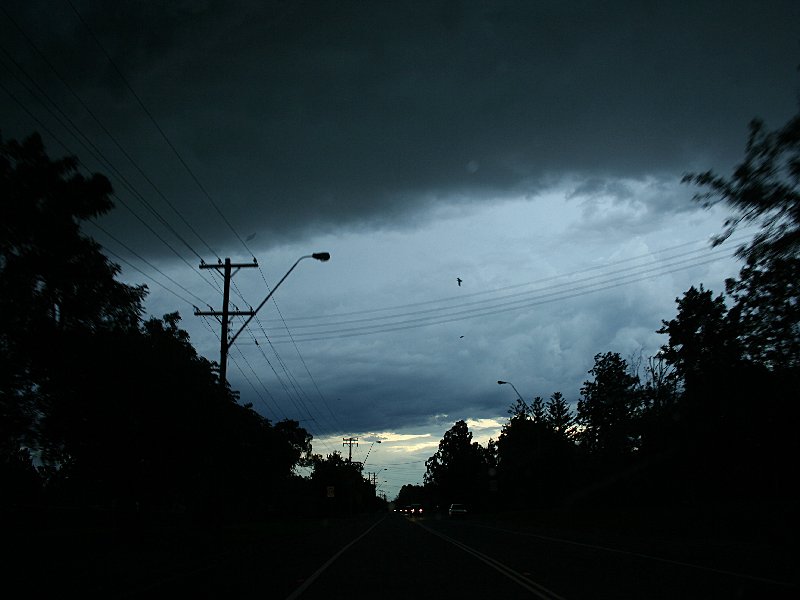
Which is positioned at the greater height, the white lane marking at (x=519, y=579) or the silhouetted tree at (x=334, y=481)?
the silhouetted tree at (x=334, y=481)

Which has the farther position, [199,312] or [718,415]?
[718,415]

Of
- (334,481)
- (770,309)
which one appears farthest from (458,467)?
(770,309)

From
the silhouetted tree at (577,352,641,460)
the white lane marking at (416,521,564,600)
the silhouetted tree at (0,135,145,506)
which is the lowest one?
the white lane marking at (416,521,564,600)

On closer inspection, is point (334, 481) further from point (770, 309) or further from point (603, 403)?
point (770, 309)

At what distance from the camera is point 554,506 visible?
66.4 metres

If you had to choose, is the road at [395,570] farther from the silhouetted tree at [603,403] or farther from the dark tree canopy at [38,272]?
the silhouetted tree at [603,403]

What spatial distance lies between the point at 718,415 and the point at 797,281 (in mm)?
33700

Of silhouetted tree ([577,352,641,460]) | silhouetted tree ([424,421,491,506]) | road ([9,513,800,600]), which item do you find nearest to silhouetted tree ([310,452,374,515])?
silhouetted tree ([424,421,491,506])

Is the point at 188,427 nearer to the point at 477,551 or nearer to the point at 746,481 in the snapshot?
the point at 477,551

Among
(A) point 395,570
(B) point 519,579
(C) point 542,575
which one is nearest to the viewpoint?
(B) point 519,579

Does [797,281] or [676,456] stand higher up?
[676,456]

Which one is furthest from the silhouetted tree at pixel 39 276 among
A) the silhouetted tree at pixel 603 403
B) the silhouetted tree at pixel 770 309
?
the silhouetted tree at pixel 603 403

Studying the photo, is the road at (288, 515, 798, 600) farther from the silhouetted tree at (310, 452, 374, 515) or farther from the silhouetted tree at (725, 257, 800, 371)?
the silhouetted tree at (310, 452, 374, 515)

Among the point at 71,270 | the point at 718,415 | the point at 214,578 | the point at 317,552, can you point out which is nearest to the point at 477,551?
the point at 317,552
